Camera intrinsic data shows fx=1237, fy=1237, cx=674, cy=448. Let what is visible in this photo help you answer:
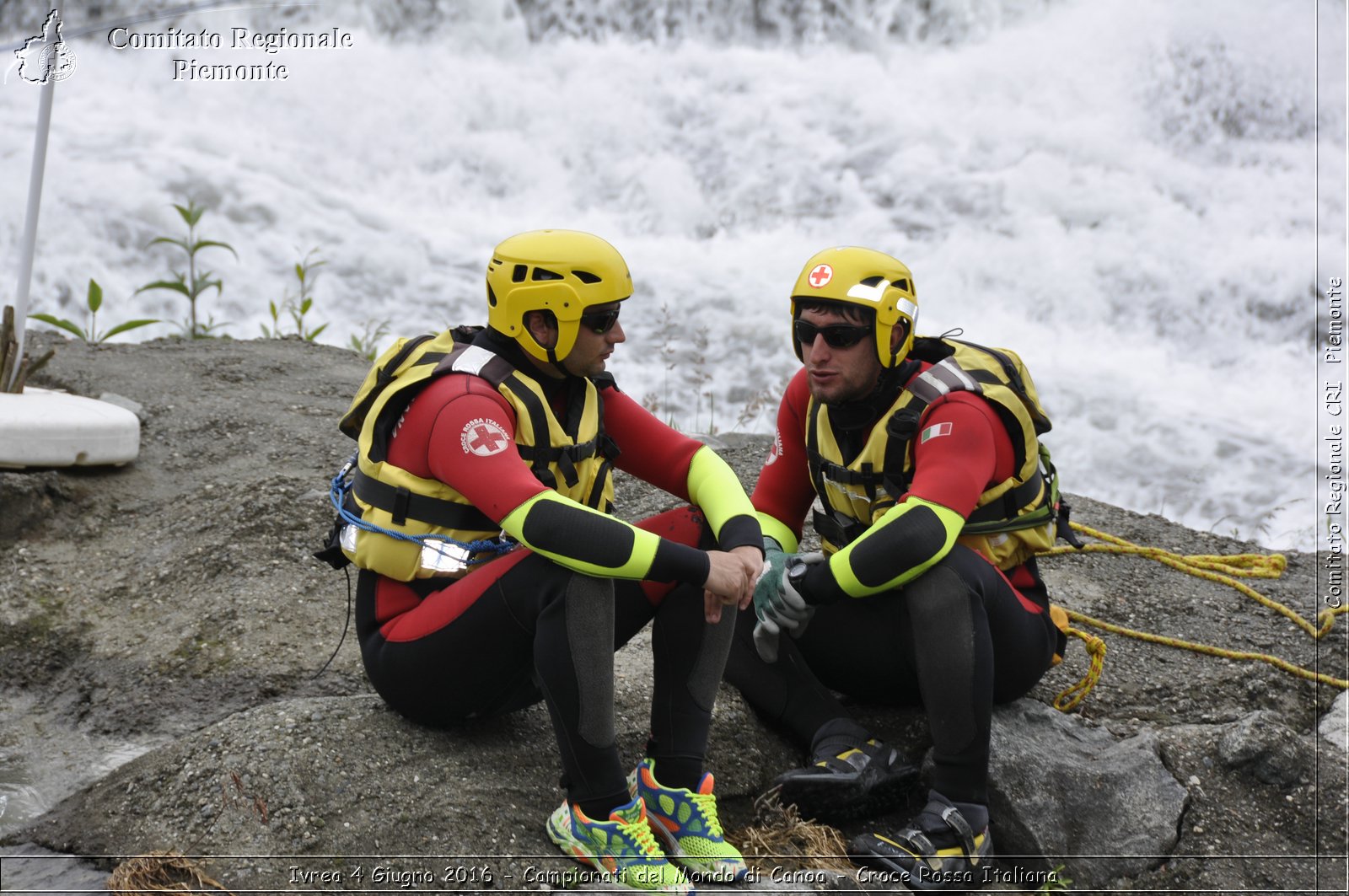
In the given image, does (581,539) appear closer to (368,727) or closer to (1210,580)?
(368,727)

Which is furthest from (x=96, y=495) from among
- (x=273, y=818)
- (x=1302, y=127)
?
(x=1302, y=127)

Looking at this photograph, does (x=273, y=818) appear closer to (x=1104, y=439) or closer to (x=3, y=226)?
(x=1104, y=439)

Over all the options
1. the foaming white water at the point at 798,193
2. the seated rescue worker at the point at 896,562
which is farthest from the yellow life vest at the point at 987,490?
the foaming white water at the point at 798,193

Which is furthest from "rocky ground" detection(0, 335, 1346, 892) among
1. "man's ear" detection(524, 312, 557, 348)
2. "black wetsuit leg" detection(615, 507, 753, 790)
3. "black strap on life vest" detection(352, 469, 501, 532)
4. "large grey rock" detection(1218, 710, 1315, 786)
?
"man's ear" detection(524, 312, 557, 348)

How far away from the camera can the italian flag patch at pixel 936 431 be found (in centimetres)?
343

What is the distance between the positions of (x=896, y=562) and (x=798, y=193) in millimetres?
10499

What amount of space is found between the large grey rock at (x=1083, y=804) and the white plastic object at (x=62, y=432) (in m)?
4.04

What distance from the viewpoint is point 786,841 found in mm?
3465

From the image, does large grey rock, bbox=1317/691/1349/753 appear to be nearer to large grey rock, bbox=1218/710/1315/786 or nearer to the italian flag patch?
large grey rock, bbox=1218/710/1315/786

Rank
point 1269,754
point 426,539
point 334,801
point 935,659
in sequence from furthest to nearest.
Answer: point 1269,754
point 935,659
point 426,539
point 334,801

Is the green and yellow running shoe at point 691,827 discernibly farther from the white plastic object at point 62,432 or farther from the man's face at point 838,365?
the white plastic object at point 62,432

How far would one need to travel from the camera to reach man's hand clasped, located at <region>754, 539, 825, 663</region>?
11.6 feet

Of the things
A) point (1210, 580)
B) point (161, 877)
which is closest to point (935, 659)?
point (161, 877)

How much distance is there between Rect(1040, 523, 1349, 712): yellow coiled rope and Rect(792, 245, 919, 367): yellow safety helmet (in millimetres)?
927
